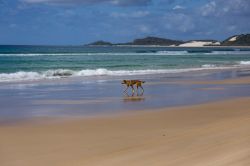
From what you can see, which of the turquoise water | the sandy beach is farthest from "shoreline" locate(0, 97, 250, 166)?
the turquoise water

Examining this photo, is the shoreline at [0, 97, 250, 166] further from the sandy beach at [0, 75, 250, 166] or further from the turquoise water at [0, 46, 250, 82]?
the turquoise water at [0, 46, 250, 82]

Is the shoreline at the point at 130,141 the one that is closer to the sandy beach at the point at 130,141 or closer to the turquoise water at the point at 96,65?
the sandy beach at the point at 130,141

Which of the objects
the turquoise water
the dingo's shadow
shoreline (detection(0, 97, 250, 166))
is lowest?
shoreline (detection(0, 97, 250, 166))

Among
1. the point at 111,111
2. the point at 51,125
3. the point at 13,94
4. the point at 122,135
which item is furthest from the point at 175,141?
the point at 13,94

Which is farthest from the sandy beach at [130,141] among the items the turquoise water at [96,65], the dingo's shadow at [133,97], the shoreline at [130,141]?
the turquoise water at [96,65]

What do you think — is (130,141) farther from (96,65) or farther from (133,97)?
(96,65)

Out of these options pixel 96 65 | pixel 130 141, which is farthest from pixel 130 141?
pixel 96 65

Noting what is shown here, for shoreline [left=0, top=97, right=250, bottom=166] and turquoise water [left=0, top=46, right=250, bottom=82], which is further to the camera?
turquoise water [left=0, top=46, right=250, bottom=82]

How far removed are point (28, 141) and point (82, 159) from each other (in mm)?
1439

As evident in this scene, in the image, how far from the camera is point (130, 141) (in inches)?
271

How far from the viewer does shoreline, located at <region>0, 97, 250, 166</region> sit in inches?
223

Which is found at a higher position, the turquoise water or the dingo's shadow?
A: the turquoise water

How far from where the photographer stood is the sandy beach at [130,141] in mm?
5656

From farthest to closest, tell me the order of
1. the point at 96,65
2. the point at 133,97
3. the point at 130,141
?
1. the point at 96,65
2. the point at 133,97
3. the point at 130,141
